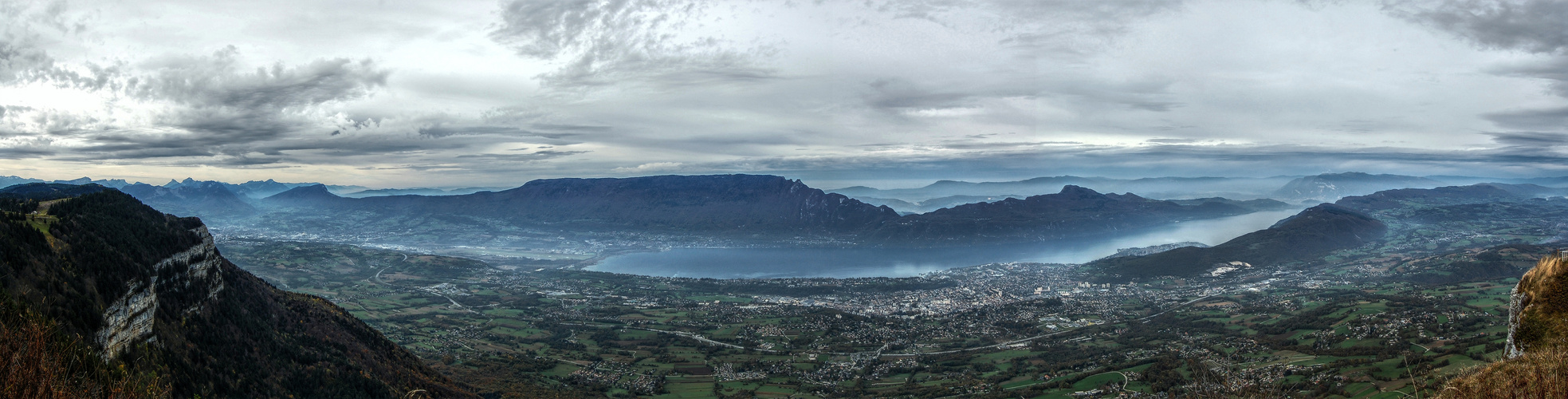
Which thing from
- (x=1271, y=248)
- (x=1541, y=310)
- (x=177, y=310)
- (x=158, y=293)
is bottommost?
(x=1271, y=248)

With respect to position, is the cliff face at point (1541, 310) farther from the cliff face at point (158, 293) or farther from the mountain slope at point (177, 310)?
the cliff face at point (158, 293)

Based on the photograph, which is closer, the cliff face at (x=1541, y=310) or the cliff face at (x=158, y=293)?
the cliff face at (x=1541, y=310)

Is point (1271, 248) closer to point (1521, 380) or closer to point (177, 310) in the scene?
point (1521, 380)

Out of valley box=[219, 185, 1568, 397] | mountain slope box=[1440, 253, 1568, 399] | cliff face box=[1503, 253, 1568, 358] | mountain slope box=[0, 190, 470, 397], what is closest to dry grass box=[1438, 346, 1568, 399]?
mountain slope box=[1440, 253, 1568, 399]

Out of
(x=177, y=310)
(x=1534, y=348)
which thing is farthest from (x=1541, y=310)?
(x=177, y=310)

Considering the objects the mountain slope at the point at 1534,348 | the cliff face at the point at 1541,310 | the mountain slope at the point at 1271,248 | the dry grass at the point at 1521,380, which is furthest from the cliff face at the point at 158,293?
the mountain slope at the point at 1271,248
